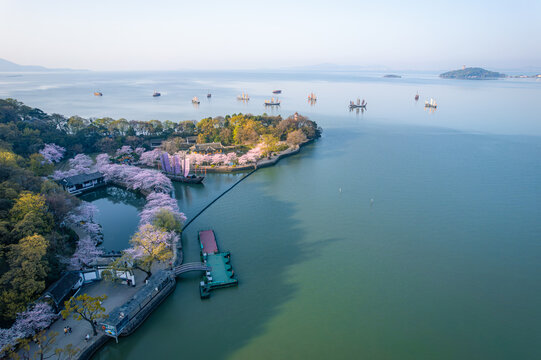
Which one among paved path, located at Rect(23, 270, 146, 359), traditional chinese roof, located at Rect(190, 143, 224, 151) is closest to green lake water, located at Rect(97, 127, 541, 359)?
paved path, located at Rect(23, 270, 146, 359)

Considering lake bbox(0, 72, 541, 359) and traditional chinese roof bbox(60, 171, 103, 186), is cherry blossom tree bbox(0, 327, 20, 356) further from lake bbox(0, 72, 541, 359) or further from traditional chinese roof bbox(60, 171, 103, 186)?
traditional chinese roof bbox(60, 171, 103, 186)

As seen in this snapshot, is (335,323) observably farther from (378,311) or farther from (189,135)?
(189,135)

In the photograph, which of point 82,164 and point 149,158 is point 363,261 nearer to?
point 149,158

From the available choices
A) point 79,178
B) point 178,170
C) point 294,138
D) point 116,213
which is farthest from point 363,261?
point 294,138

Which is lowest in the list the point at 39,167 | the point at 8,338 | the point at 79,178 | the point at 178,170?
the point at 8,338

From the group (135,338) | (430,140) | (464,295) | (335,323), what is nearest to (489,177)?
(430,140)

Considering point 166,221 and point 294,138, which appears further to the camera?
point 294,138
